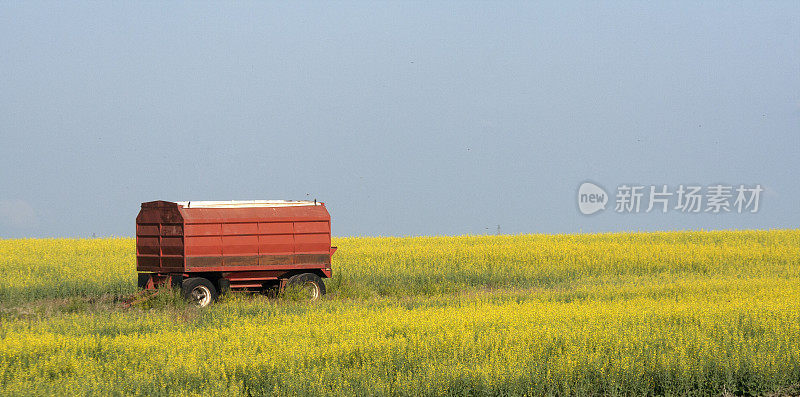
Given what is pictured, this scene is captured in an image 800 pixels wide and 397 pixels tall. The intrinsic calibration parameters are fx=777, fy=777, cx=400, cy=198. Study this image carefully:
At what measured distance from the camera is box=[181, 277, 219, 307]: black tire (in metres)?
17.2

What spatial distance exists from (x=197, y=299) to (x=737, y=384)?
1160 cm

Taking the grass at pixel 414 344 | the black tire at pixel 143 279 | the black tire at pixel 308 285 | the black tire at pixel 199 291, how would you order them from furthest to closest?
the black tire at pixel 143 279
the black tire at pixel 308 285
the black tire at pixel 199 291
the grass at pixel 414 344

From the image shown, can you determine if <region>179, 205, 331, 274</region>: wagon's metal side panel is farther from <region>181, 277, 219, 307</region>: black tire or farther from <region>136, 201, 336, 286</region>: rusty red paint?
<region>181, 277, 219, 307</region>: black tire

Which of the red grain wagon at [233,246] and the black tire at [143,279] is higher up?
the red grain wagon at [233,246]

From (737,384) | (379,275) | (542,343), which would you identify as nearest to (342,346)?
(542,343)

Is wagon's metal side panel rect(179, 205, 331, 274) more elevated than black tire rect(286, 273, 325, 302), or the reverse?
wagon's metal side panel rect(179, 205, 331, 274)

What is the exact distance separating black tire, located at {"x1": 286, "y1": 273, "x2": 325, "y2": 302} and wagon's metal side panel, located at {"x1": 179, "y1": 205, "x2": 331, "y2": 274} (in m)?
0.24

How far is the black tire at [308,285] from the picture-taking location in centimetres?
1777

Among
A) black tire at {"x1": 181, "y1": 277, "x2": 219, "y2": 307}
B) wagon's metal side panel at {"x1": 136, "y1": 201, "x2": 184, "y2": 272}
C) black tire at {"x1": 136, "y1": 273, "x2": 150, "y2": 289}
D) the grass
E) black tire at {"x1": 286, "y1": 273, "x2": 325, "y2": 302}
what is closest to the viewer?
the grass

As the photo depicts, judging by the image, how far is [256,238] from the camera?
1781 cm

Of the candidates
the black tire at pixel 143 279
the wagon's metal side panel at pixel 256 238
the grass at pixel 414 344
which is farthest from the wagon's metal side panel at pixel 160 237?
the grass at pixel 414 344

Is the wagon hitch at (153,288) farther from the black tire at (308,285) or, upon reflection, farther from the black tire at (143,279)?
the black tire at (308,285)

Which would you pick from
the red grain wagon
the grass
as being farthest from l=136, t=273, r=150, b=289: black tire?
the grass

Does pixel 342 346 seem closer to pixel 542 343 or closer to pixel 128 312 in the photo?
pixel 542 343
